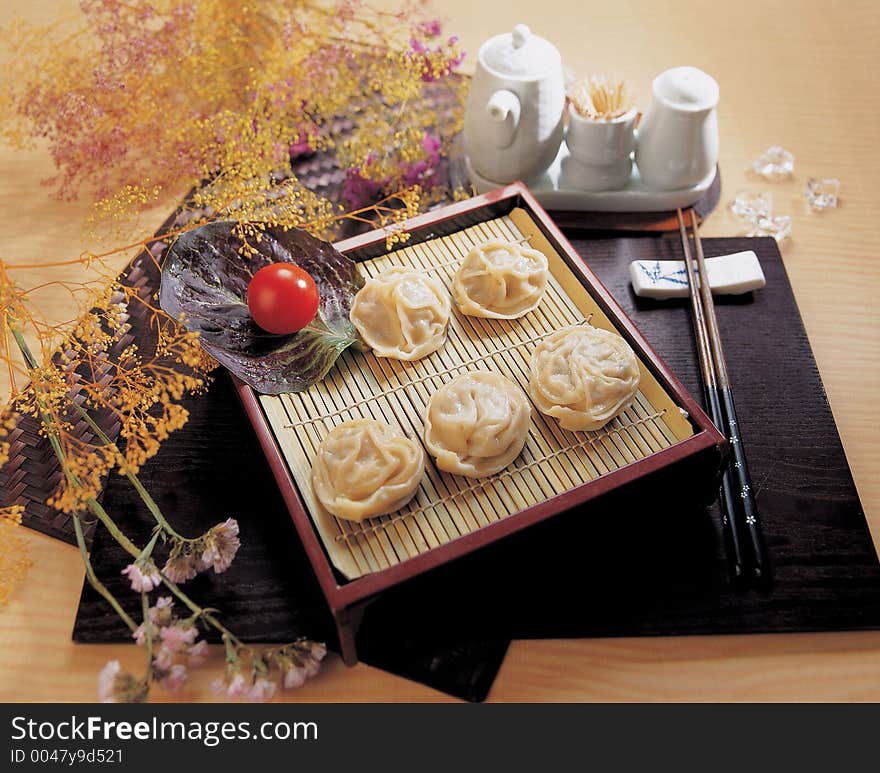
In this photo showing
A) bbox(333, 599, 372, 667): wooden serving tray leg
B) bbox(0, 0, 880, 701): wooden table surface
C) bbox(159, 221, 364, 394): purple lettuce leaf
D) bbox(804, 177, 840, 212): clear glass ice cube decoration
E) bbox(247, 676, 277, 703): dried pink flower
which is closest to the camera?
bbox(333, 599, 372, 667): wooden serving tray leg

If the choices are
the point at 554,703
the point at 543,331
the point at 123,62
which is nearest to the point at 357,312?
the point at 543,331

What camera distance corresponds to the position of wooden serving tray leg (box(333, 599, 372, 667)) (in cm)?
169

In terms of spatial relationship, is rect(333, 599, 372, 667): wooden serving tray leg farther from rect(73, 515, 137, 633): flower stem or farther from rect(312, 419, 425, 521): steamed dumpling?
rect(73, 515, 137, 633): flower stem

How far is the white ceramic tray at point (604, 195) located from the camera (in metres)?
2.70

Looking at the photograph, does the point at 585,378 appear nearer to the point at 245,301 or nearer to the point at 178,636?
the point at 245,301

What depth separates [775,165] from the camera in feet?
9.73

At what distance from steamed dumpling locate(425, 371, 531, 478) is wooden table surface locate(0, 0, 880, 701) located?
0.42 metres

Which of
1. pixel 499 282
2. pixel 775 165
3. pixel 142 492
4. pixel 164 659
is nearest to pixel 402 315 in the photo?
pixel 499 282

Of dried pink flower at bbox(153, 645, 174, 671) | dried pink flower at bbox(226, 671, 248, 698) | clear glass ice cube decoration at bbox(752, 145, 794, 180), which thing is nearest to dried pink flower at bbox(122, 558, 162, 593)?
dried pink flower at bbox(153, 645, 174, 671)

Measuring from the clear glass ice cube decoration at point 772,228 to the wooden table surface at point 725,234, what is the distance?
4 centimetres

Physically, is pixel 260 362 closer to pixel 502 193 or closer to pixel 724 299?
pixel 502 193

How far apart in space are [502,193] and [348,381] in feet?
2.32

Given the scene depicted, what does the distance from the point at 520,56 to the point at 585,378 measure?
1.06m

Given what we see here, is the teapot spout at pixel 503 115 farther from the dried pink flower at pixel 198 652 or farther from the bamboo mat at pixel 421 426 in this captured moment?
the dried pink flower at pixel 198 652
